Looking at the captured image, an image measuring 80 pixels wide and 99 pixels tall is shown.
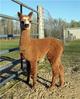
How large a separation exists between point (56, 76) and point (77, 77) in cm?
118

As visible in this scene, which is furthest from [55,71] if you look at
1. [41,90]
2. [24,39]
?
[24,39]

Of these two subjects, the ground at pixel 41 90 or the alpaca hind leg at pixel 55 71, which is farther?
the alpaca hind leg at pixel 55 71

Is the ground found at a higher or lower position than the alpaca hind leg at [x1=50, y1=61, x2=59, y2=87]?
lower

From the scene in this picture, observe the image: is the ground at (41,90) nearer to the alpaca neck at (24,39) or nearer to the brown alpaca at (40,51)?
the brown alpaca at (40,51)

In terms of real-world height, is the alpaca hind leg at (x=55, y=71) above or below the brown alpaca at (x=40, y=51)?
below

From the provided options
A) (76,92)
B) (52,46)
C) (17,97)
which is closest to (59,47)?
(52,46)

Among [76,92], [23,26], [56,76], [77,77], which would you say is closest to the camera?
[23,26]

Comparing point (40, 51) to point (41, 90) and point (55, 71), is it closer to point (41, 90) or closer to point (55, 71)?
point (55, 71)

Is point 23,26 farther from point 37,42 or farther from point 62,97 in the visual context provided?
point 62,97

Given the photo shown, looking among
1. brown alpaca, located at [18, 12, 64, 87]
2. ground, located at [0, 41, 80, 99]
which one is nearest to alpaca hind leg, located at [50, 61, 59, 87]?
brown alpaca, located at [18, 12, 64, 87]

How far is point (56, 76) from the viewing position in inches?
238

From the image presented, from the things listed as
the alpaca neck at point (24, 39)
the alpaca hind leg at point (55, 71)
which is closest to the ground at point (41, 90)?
the alpaca hind leg at point (55, 71)

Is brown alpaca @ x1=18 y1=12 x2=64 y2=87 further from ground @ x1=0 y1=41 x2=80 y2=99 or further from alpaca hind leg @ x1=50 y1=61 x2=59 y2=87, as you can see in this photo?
ground @ x1=0 y1=41 x2=80 y2=99

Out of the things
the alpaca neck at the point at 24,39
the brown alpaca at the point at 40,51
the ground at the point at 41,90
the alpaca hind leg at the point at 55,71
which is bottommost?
the ground at the point at 41,90
